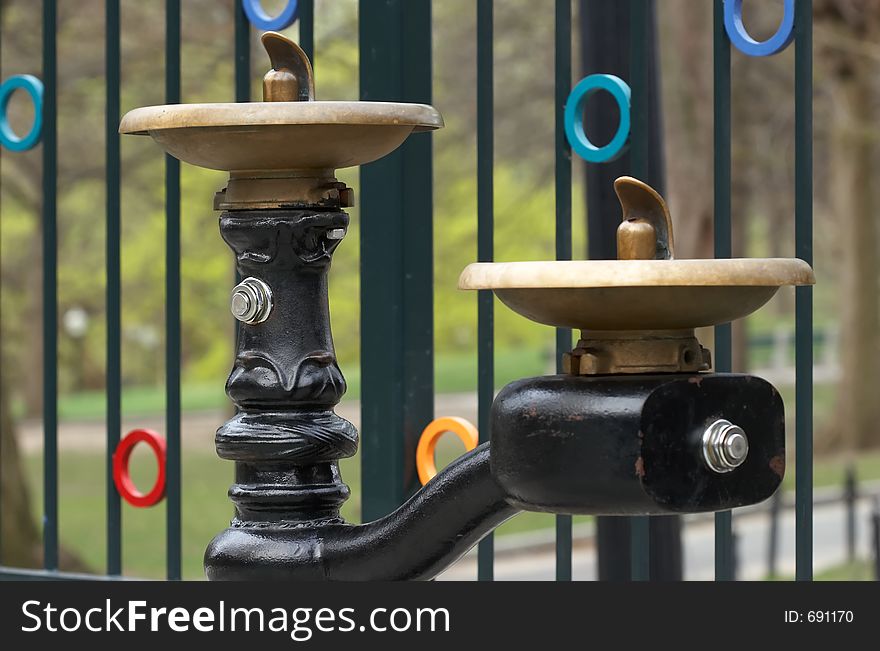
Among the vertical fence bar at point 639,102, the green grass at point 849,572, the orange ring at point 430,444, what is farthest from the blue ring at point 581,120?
the green grass at point 849,572

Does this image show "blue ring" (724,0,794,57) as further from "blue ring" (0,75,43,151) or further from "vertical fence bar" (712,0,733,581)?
"blue ring" (0,75,43,151)

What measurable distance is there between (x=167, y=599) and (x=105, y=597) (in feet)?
0.31

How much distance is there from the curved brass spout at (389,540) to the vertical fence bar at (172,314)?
0.95 metres

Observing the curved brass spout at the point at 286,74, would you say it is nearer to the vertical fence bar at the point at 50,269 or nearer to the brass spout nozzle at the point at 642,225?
the brass spout nozzle at the point at 642,225

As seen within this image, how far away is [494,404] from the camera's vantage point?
1.41 metres

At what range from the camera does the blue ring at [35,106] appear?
8.81 feet

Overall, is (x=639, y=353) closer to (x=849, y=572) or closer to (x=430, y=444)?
(x=430, y=444)

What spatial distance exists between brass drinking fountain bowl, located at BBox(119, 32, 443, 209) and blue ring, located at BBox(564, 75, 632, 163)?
567mm

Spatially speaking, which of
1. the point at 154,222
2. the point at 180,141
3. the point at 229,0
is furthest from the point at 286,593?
the point at 154,222

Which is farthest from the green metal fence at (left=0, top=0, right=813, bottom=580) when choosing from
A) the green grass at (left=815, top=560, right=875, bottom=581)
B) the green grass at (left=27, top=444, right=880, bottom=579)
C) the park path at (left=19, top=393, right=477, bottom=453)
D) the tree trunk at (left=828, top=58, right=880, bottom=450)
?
the park path at (left=19, top=393, right=477, bottom=453)

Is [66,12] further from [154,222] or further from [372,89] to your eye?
[372,89]

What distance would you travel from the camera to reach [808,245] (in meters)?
2.09

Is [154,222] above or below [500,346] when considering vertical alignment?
above

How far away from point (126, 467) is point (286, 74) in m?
1.20
